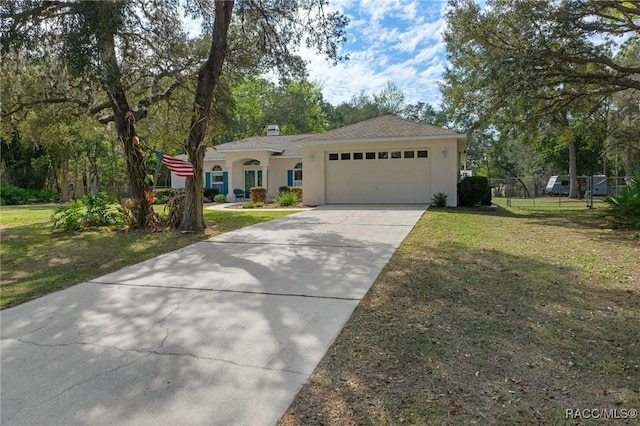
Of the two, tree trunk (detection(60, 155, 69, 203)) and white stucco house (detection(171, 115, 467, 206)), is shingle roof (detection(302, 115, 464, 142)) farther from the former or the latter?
tree trunk (detection(60, 155, 69, 203))

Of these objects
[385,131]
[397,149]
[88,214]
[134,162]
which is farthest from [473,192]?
[88,214]

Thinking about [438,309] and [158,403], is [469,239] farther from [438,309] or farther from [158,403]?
[158,403]

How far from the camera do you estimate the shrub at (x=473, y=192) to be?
52.6 feet

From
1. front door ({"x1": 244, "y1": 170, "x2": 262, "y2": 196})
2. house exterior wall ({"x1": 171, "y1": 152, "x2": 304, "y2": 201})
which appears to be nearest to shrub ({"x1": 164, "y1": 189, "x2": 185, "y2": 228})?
house exterior wall ({"x1": 171, "y1": 152, "x2": 304, "y2": 201})

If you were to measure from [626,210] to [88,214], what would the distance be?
13616 mm

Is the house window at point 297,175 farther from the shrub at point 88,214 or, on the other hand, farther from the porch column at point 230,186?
the shrub at point 88,214

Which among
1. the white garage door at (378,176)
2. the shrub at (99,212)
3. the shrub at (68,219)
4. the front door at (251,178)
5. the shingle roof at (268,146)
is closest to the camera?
the shrub at (68,219)

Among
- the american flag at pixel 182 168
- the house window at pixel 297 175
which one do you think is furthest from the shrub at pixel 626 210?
the house window at pixel 297 175

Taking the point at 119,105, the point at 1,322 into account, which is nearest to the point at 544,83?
the point at 119,105

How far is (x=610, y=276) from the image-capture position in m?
5.18

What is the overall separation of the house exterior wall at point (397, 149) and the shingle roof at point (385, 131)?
0.27 m

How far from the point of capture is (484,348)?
3172 mm

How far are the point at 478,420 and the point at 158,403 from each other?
1.97 m

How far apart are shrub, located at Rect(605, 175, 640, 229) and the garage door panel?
7100 mm
